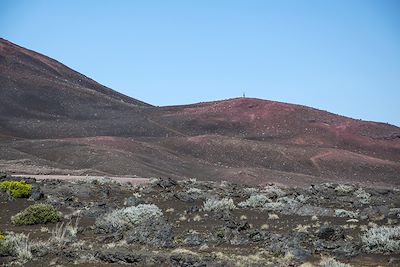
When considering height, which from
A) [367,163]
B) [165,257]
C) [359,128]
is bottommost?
[165,257]

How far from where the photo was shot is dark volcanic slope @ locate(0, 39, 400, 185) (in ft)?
156

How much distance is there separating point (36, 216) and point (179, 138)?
4584 cm

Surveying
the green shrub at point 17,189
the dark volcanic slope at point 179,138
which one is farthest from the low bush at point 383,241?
the dark volcanic slope at point 179,138

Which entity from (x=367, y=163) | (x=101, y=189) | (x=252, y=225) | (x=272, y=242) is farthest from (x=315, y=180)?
(x=272, y=242)

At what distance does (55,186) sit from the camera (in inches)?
920

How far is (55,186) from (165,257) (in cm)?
1423

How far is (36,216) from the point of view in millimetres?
15414

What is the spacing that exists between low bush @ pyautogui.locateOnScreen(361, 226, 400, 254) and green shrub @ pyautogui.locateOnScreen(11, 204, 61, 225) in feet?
29.3

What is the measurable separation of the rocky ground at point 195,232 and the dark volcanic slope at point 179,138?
2121 cm

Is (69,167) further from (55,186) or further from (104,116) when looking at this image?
(104,116)

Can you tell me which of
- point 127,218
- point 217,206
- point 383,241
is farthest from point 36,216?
point 383,241

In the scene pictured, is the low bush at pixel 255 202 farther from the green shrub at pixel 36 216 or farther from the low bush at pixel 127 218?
the green shrub at pixel 36 216

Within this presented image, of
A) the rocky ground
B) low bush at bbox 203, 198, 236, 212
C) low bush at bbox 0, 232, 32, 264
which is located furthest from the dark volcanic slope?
low bush at bbox 0, 232, 32, 264

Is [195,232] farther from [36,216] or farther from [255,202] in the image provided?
[255,202]
